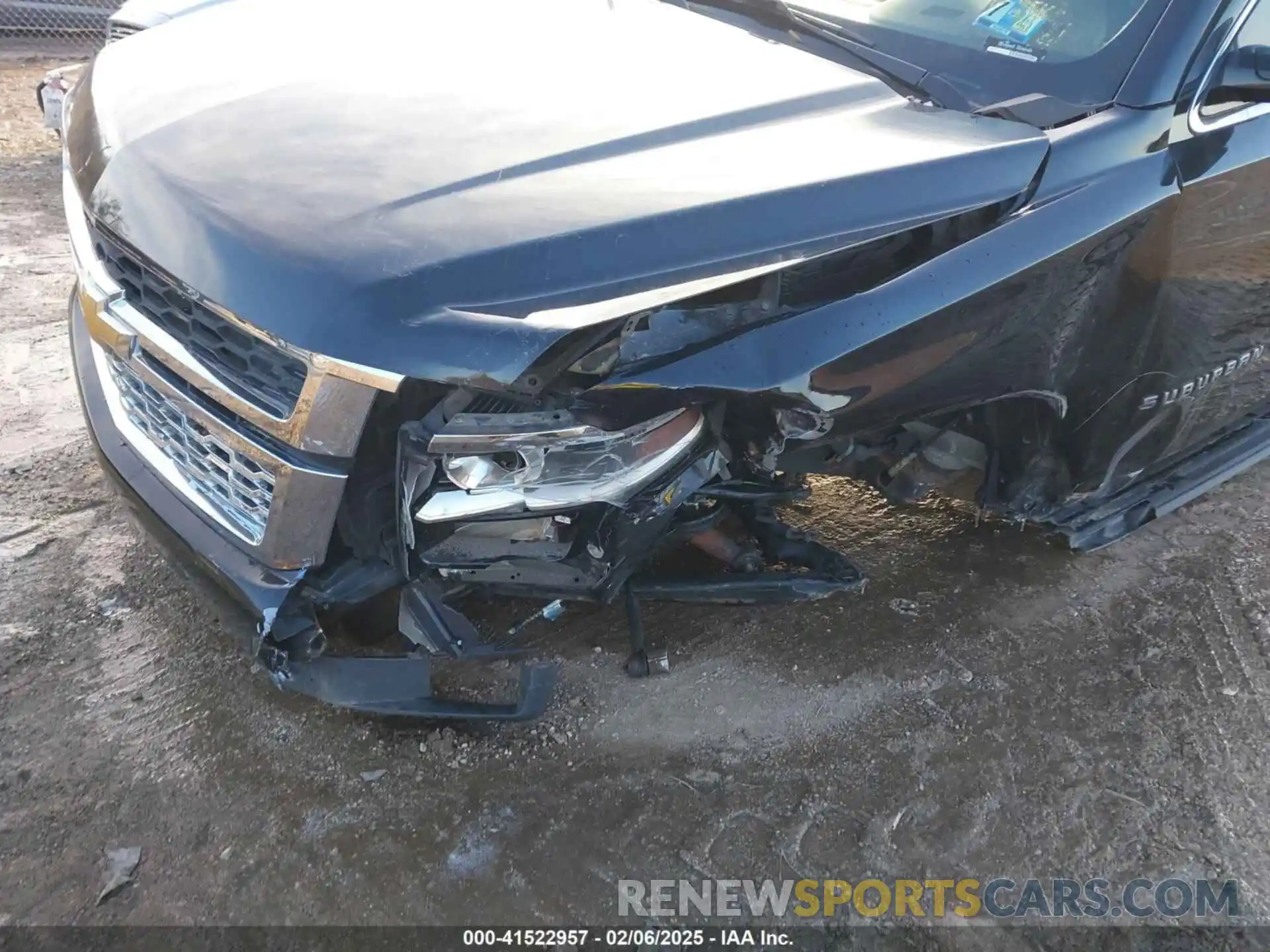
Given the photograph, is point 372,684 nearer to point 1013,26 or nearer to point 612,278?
point 612,278

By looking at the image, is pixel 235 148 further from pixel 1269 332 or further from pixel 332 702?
pixel 1269 332

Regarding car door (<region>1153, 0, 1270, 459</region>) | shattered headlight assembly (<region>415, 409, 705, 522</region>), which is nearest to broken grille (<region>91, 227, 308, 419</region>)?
shattered headlight assembly (<region>415, 409, 705, 522</region>)

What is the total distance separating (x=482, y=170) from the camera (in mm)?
1953

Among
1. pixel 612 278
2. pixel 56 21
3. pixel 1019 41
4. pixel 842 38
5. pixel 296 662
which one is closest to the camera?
pixel 612 278

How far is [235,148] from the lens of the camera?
206cm

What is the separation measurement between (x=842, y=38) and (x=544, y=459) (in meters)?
1.58

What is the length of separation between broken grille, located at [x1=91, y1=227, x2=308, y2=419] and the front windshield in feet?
5.83

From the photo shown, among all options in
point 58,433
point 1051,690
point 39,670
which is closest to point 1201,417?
point 1051,690

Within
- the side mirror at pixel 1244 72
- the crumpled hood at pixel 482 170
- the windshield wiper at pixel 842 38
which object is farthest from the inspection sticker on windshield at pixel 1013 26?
the side mirror at pixel 1244 72

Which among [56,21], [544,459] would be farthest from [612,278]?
[56,21]

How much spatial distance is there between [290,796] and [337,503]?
0.78 metres

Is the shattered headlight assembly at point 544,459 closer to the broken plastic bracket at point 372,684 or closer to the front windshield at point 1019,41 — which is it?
the broken plastic bracket at point 372,684

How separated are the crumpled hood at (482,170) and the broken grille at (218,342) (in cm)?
9

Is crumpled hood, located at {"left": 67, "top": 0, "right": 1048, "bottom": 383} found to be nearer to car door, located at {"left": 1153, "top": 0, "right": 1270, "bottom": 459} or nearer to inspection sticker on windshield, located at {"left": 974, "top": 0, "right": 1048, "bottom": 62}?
inspection sticker on windshield, located at {"left": 974, "top": 0, "right": 1048, "bottom": 62}
